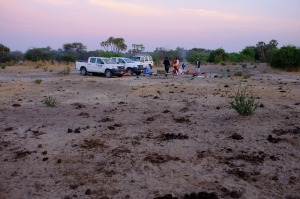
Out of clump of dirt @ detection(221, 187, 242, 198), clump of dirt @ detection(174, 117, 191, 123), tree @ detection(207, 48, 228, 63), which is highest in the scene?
tree @ detection(207, 48, 228, 63)

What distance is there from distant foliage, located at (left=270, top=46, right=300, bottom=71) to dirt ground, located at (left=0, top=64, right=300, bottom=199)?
75.0ft

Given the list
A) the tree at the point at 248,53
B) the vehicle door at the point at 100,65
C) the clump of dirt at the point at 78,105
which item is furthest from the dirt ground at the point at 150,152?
the tree at the point at 248,53

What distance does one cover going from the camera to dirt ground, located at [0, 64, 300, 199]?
18.1ft

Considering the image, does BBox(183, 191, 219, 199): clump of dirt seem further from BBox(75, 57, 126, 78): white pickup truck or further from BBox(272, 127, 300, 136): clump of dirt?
BBox(75, 57, 126, 78): white pickup truck

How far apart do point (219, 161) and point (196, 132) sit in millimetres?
2187

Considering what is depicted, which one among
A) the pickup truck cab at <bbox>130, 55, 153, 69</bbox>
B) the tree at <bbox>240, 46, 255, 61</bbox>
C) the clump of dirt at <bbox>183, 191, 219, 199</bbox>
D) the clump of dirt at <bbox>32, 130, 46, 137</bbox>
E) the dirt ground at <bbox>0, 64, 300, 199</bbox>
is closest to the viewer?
the clump of dirt at <bbox>183, 191, 219, 199</bbox>

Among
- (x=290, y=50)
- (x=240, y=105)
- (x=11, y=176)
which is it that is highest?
(x=290, y=50)

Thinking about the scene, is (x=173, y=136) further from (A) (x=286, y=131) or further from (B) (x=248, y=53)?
Result: (B) (x=248, y=53)

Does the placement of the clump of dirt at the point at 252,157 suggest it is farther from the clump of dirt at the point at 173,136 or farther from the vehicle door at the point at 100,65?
the vehicle door at the point at 100,65

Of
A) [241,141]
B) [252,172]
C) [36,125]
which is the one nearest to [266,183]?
[252,172]

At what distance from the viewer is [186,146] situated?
7672 millimetres

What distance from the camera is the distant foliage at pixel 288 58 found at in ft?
109

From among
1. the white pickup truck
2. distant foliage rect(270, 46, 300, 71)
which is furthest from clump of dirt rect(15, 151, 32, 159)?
distant foliage rect(270, 46, 300, 71)

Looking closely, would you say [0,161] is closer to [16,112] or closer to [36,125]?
[36,125]
